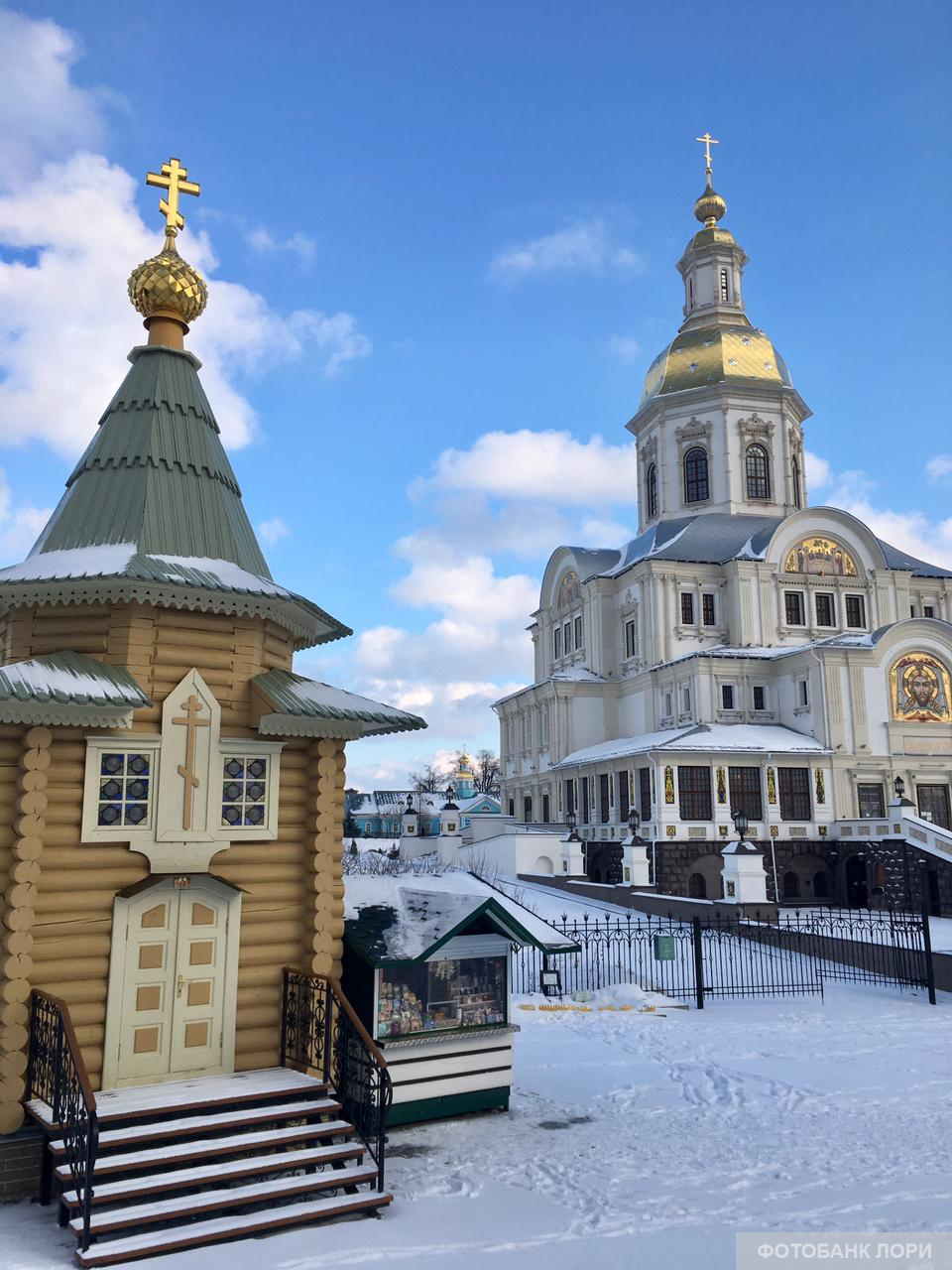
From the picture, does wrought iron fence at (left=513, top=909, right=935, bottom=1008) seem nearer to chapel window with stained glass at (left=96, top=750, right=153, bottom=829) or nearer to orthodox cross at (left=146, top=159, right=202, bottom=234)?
chapel window with stained glass at (left=96, top=750, right=153, bottom=829)

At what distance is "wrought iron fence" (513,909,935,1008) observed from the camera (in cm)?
1650

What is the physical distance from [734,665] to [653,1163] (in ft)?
87.6

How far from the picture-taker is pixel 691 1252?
6.34 m

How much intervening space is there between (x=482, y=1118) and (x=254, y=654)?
5.09 m

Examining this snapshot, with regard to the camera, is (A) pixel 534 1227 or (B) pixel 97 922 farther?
(B) pixel 97 922

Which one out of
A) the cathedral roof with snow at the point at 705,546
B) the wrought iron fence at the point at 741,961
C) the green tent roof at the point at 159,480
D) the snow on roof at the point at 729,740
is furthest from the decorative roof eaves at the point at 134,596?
the cathedral roof with snow at the point at 705,546

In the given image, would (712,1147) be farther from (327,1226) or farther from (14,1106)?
(14,1106)

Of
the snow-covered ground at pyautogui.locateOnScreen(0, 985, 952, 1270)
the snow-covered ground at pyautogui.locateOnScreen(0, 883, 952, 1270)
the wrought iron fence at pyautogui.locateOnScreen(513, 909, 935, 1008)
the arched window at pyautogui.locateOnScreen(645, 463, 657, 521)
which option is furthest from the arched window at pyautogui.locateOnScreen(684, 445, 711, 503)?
the snow-covered ground at pyautogui.locateOnScreen(0, 985, 952, 1270)

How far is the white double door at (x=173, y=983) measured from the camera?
26.5 feet

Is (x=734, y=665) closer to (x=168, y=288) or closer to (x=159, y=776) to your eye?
(x=168, y=288)

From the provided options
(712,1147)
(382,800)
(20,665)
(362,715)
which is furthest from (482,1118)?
(382,800)

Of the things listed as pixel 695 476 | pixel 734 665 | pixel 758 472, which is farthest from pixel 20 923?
pixel 758 472

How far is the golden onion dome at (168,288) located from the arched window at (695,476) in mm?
32569

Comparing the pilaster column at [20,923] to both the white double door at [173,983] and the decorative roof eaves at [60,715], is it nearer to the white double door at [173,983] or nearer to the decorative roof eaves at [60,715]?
the decorative roof eaves at [60,715]
